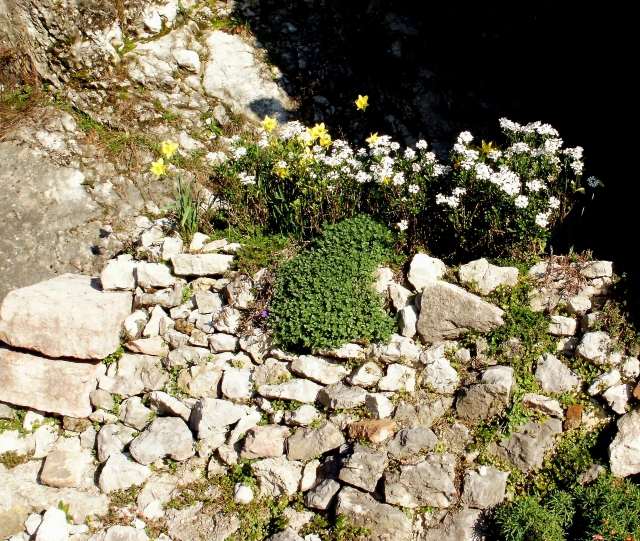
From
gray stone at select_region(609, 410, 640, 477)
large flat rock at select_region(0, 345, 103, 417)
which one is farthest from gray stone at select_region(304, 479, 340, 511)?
large flat rock at select_region(0, 345, 103, 417)

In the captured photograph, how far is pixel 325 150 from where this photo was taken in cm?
697

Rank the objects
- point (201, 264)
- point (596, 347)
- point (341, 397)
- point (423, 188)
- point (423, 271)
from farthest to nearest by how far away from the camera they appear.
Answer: point (201, 264), point (423, 188), point (423, 271), point (341, 397), point (596, 347)

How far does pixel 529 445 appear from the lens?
16.1 feet

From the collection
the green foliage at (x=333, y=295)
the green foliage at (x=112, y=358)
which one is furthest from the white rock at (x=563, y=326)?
the green foliage at (x=112, y=358)

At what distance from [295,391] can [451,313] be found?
1.55 metres

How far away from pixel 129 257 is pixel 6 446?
7.36 feet

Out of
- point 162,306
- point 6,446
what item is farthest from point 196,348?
point 6,446

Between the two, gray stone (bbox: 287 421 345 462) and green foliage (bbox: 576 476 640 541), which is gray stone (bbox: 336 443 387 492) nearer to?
gray stone (bbox: 287 421 345 462)

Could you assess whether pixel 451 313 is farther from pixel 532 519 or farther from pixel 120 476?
pixel 120 476

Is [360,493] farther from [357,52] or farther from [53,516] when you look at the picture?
[357,52]

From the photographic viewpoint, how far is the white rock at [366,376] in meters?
5.48

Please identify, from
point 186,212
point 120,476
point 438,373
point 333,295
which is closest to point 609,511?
point 438,373

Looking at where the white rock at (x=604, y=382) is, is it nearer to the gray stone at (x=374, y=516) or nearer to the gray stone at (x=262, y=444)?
the gray stone at (x=374, y=516)

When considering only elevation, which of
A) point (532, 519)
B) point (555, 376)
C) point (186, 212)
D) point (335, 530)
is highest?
point (186, 212)
